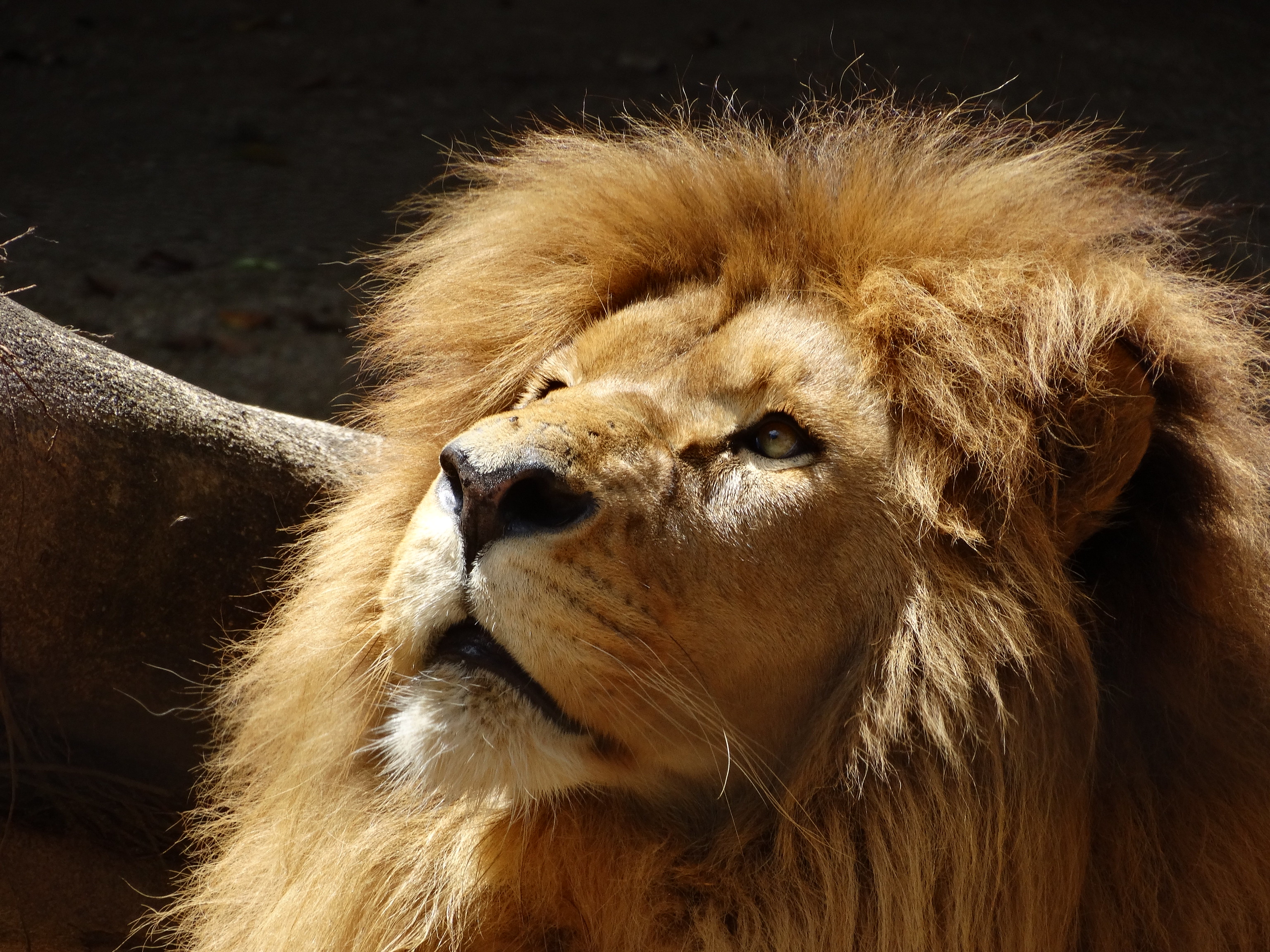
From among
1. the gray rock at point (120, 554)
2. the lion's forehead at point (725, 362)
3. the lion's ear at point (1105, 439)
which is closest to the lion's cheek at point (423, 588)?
the lion's forehead at point (725, 362)

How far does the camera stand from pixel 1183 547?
194 centimetres

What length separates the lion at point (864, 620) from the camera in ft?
6.03

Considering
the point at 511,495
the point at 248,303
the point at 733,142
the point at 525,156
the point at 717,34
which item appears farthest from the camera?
the point at 717,34

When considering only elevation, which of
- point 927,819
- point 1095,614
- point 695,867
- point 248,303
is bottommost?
point 248,303

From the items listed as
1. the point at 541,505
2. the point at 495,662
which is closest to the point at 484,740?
the point at 495,662

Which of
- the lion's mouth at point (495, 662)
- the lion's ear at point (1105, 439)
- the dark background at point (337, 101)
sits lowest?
the dark background at point (337, 101)

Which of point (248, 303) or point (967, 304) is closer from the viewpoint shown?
point (967, 304)

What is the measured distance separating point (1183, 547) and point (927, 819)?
523 millimetres

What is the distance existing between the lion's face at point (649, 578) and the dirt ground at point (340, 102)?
2.09 meters

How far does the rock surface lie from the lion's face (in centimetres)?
84

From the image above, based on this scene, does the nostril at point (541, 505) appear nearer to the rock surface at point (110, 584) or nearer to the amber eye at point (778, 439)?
the amber eye at point (778, 439)

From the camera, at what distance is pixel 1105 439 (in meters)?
1.84

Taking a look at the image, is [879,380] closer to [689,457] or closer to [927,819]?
[689,457]

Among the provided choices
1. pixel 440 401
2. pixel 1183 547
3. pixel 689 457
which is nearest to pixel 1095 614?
pixel 1183 547
